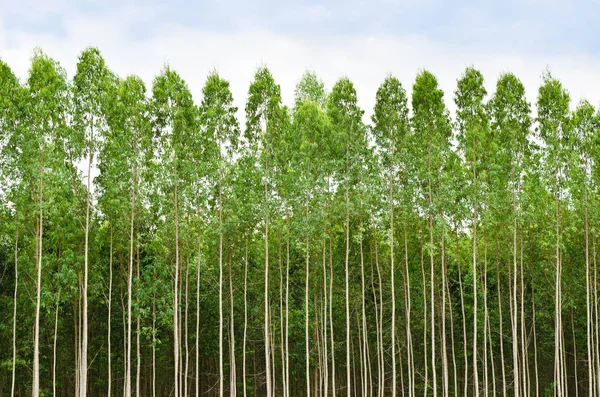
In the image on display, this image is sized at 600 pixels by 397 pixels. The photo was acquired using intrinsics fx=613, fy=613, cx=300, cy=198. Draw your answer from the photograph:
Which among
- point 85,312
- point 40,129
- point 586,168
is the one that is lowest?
point 85,312

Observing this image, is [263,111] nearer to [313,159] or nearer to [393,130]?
[313,159]

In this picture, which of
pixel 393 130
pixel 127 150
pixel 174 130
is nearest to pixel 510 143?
pixel 393 130

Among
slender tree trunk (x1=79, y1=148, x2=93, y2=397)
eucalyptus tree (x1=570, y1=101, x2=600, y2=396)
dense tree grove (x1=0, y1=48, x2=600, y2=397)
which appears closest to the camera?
slender tree trunk (x1=79, y1=148, x2=93, y2=397)

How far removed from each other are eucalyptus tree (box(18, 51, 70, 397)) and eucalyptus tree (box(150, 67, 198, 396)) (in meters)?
2.84

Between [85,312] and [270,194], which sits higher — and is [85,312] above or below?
below

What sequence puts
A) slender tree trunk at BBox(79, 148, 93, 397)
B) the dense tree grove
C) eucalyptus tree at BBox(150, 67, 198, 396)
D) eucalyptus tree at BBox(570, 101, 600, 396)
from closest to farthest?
slender tree trunk at BBox(79, 148, 93, 397) → the dense tree grove → eucalyptus tree at BBox(150, 67, 198, 396) → eucalyptus tree at BBox(570, 101, 600, 396)

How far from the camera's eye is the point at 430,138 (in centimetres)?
1995

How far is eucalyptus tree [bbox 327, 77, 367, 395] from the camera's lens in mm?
19938

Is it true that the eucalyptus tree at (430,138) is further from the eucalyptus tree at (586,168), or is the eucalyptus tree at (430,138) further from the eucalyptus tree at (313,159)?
the eucalyptus tree at (586,168)

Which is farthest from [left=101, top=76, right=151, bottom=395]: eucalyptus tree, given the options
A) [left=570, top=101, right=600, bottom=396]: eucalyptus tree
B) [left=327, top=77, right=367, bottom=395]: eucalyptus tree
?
[left=570, top=101, right=600, bottom=396]: eucalyptus tree

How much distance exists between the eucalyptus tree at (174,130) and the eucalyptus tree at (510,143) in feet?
31.9

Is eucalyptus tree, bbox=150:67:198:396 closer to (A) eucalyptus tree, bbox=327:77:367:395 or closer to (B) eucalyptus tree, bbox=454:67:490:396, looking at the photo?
(A) eucalyptus tree, bbox=327:77:367:395

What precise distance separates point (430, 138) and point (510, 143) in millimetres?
2599

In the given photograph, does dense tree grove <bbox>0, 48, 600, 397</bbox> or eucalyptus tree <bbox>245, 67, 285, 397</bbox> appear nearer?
dense tree grove <bbox>0, 48, 600, 397</bbox>
